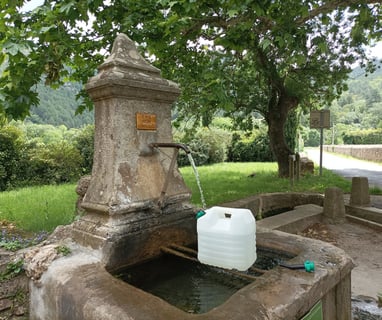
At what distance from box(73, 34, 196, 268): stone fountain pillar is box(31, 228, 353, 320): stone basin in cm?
24

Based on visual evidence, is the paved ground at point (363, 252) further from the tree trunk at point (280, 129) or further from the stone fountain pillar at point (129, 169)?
the tree trunk at point (280, 129)

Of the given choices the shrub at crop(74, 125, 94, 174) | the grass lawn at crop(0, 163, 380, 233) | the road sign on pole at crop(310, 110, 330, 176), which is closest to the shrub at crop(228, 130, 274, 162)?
the grass lawn at crop(0, 163, 380, 233)

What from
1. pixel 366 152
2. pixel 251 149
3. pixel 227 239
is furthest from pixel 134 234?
pixel 366 152

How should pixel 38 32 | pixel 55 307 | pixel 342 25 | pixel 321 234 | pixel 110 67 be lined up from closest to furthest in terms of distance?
pixel 55 307 → pixel 110 67 → pixel 38 32 → pixel 321 234 → pixel 342 25

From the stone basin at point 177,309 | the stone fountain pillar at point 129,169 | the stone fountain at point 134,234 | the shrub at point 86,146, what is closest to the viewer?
the stone basin at point 177,309

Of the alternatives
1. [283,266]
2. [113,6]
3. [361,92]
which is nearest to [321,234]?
[283,266]

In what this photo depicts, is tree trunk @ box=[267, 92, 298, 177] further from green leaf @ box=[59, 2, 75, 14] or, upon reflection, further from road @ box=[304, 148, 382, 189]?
green leaf @ box=[59, 2, 75, 14]

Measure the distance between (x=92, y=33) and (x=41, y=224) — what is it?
368 cm

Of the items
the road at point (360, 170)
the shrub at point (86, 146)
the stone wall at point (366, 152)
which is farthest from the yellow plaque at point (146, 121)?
the stone wall at point (366, 152)

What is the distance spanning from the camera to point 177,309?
1.64 m

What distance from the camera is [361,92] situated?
120375 millimetres

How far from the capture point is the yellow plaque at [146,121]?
8.71 feet

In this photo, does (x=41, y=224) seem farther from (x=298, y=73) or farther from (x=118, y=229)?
(x=298, y=73)

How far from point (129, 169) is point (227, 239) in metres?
1.01
